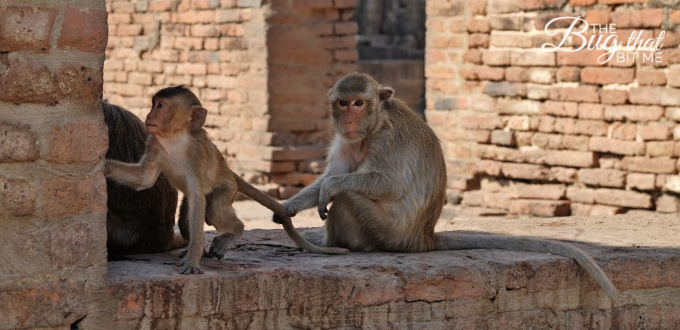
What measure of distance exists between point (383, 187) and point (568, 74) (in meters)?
3.73

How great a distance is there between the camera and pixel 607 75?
8.36 metres

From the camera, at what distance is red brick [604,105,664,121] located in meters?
8.10

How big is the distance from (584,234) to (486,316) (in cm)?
129

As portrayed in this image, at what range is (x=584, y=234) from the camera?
5848 mm

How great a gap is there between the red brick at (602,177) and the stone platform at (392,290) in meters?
2.68

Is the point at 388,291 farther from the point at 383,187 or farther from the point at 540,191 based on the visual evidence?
the point at 540,191

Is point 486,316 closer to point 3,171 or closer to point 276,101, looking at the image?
point 3,171

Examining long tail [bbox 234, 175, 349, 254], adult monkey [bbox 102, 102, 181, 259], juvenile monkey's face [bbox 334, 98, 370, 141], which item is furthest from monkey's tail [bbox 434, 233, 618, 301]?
adult monkey [bbox 102, 102, 181, 259]

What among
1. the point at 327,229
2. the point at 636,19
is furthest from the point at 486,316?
the point at 636,19

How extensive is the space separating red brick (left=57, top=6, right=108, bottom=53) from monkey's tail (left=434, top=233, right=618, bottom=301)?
218 cm

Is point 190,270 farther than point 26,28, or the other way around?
point 190,270

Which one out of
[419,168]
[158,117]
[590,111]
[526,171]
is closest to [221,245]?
[158,117]

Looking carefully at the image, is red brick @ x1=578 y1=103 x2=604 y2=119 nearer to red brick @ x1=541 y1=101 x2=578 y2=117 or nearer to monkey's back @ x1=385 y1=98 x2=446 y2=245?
red brick @ x1=541 y1=101 x2=578 y2=117

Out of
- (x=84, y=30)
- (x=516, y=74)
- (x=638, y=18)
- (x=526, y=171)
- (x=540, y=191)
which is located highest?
(x=638, y=18)
